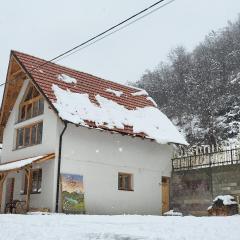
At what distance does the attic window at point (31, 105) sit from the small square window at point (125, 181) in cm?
548

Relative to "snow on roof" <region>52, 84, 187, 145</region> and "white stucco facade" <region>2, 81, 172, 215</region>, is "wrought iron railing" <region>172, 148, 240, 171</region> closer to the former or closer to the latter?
"white stucco facade" <region>2, 81, 172, 215</region>

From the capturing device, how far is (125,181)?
75.9 feet

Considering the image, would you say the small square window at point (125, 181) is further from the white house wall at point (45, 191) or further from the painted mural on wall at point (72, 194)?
the white house wall at point (45, 191)

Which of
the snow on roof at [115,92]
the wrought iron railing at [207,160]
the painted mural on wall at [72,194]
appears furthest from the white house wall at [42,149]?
the wrought iron railing at [207,160]

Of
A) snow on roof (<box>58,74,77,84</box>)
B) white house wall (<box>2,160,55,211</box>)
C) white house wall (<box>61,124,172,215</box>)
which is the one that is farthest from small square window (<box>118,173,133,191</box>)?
snow on roof (<box>58,74,77,84</box>)

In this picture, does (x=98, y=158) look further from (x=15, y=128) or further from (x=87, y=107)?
(x=15, y=128)

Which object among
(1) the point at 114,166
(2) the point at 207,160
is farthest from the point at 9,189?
(2) the point at 207,160

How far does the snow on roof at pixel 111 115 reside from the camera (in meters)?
20.7

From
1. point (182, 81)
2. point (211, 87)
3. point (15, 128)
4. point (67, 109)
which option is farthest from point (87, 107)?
point (182, 81)

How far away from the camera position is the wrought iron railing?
21156mm

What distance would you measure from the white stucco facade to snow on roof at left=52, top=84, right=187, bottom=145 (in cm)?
73

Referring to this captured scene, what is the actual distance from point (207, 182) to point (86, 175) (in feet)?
20.4

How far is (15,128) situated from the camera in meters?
24.3

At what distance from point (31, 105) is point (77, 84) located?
2783 mm
